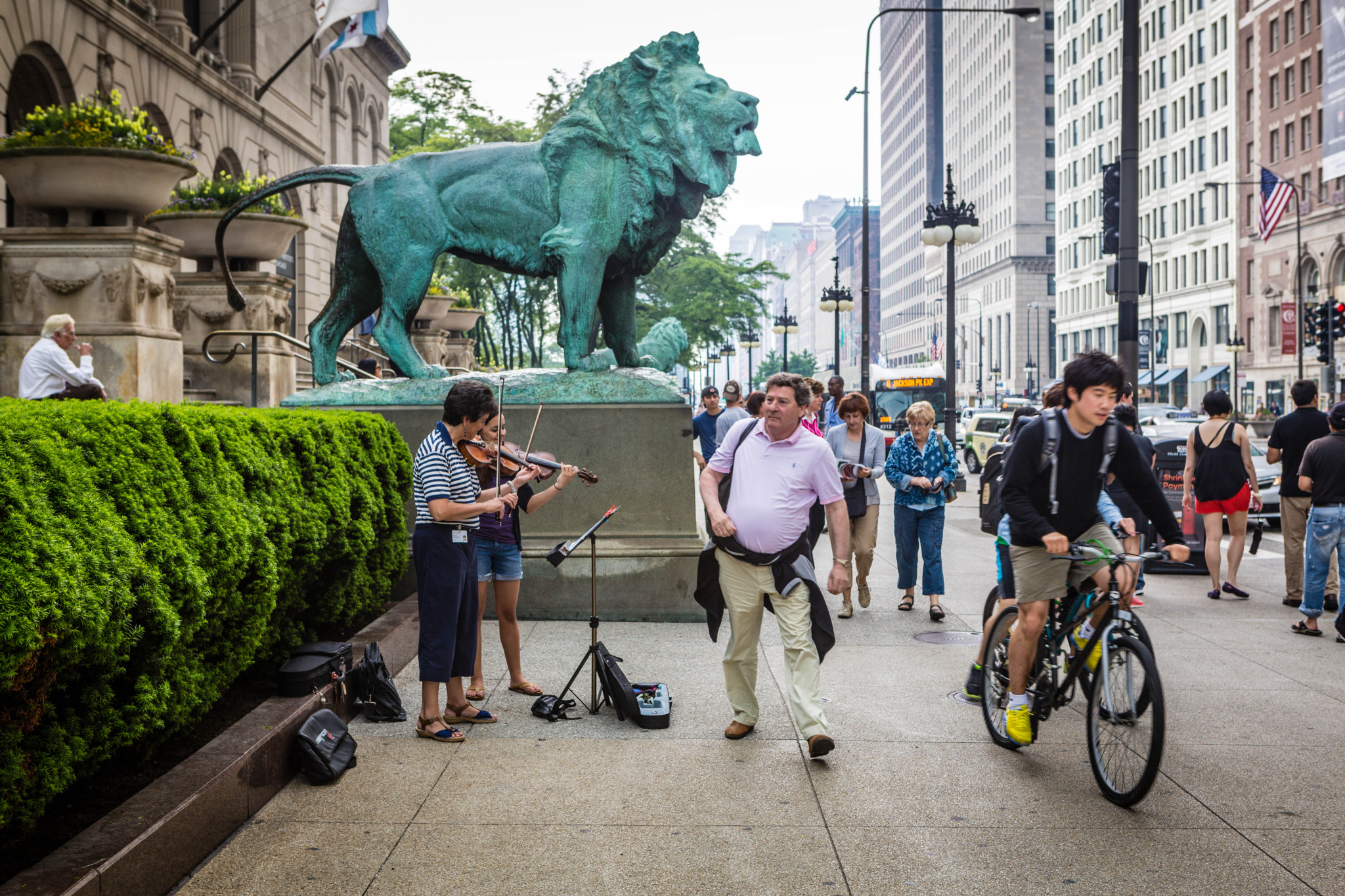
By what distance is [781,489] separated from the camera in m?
5.90

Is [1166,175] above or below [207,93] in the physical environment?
above

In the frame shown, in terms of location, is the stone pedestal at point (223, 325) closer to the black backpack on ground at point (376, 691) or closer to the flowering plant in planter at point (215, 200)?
the flowering plant in planter at point (215, 200)

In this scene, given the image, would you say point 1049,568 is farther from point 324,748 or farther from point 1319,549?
point 1319,549

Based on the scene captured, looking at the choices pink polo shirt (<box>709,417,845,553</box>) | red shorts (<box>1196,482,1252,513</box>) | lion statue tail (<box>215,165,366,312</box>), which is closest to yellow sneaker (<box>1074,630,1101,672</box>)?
pink polo shirt (<box>709,417,845,553</box>)

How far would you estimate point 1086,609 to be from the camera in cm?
548

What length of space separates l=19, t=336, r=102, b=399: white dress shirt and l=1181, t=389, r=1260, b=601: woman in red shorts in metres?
9.71

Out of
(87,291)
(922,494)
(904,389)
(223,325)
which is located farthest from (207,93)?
(904,389)

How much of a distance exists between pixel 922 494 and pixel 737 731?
14.0 ft

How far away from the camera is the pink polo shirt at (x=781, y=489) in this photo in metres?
5.86

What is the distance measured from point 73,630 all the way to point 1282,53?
77.5 m

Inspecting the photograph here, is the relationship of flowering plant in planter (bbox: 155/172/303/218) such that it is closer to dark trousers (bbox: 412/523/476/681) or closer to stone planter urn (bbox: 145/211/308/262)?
stone planter urn (bbox: 145/211/308/262)

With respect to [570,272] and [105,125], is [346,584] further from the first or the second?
[105,125]

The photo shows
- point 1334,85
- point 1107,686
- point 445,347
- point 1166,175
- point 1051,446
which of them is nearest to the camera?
point 1107,686

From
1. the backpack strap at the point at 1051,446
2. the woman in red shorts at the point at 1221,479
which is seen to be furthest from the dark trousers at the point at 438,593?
the woman in red shorts at the point at 1221,479
